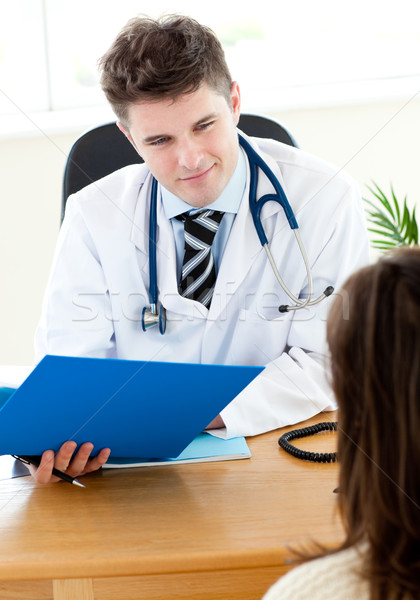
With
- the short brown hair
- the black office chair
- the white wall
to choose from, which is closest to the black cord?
the short brown hair

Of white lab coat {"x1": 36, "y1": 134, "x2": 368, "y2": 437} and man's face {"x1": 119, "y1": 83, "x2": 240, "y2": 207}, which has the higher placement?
man's face {"x1": 119, "y1": 83, "x2": 240, "y2": 207}

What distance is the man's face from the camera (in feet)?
4.13

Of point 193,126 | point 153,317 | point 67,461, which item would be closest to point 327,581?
point 67,461

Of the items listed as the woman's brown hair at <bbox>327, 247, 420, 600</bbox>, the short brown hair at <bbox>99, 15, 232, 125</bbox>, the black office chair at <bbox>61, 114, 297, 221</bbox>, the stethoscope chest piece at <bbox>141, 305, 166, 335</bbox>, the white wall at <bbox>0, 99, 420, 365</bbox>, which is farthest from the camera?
the white wall at <bbox>0, 99, 420, 365</bbox>

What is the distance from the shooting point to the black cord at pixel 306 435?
3.23 feet

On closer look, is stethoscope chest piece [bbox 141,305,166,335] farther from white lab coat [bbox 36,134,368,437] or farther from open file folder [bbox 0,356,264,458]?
open file folder [bbox 0,356,264,458]

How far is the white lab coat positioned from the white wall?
3.27 ft

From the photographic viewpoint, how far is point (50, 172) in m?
2.51

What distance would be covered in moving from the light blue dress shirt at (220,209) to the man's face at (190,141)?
0.03 m

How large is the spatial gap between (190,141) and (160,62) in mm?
154

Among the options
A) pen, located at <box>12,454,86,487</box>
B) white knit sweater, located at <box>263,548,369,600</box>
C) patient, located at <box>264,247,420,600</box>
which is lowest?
pen, located at <box>12,454,86,487</box>

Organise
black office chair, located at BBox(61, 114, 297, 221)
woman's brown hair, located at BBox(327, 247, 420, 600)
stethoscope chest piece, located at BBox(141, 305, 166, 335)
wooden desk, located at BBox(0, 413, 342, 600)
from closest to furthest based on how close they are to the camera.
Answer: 1. woman's brown hair, located at BBox(327, 247, 420, 600)
2. wooden desk, located at BBox(0, 413, 342, 600)
3. stethoscope chest piece, located at BBox(141, 305, 166, 335)
4. black office chair, located at BBox(61, 114, 297, 221)

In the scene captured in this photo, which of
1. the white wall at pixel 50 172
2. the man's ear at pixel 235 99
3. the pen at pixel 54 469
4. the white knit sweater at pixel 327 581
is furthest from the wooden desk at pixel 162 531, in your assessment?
the white wall at pixel 50 172

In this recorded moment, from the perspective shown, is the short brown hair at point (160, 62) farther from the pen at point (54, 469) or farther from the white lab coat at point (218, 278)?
the pen at point (54, 469)
